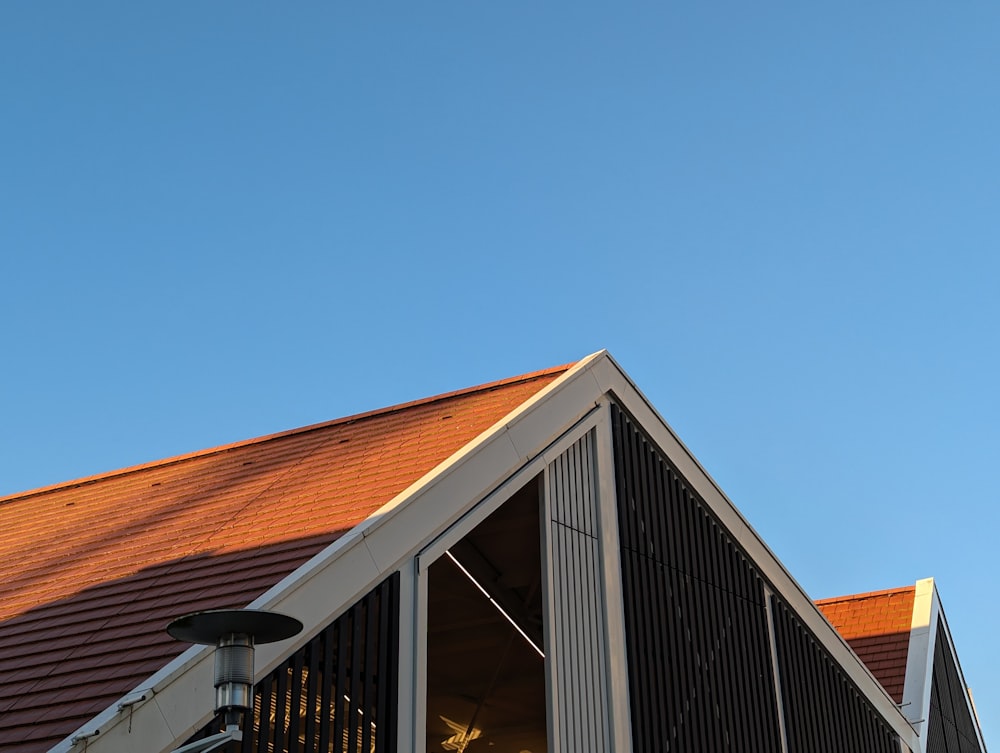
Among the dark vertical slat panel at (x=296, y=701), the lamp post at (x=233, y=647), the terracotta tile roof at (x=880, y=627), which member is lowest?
the lamp post at (x=233, y=647)

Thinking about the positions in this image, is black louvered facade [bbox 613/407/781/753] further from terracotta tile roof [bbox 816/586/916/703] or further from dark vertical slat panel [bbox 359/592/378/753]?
terracotta tile roof [bbox 816/586/916/703]

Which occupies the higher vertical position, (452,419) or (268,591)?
(452,419)

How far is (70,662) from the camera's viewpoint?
315 inches

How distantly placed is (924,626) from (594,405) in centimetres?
1225

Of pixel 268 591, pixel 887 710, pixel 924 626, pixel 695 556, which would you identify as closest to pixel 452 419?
pixel 695 556

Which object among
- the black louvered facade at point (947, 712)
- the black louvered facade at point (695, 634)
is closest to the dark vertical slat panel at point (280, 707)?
the black louvered facade at point (695, 634)

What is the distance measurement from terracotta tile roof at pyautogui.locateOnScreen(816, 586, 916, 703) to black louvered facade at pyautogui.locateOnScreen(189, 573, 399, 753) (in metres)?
13.6

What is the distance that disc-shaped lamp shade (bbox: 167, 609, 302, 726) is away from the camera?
5879mm

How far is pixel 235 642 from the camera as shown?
5.98 m

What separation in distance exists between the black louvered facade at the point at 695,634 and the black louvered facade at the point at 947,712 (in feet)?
18.6

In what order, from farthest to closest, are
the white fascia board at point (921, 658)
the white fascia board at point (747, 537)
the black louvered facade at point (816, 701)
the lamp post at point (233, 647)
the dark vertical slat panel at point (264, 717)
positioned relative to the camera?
the white fascia board at point (921, 658) < the black louvered facade at point (816, 701) < the white fascia board at point (747, 537) < the dark vertical slat panel at point (264, 717) < the lamp post at point (233, 647)

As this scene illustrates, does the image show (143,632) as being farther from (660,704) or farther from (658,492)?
(658,492)

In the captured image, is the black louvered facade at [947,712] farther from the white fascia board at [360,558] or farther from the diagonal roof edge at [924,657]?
the white fascia board at [360,558]

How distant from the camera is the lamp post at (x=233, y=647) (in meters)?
5.85
